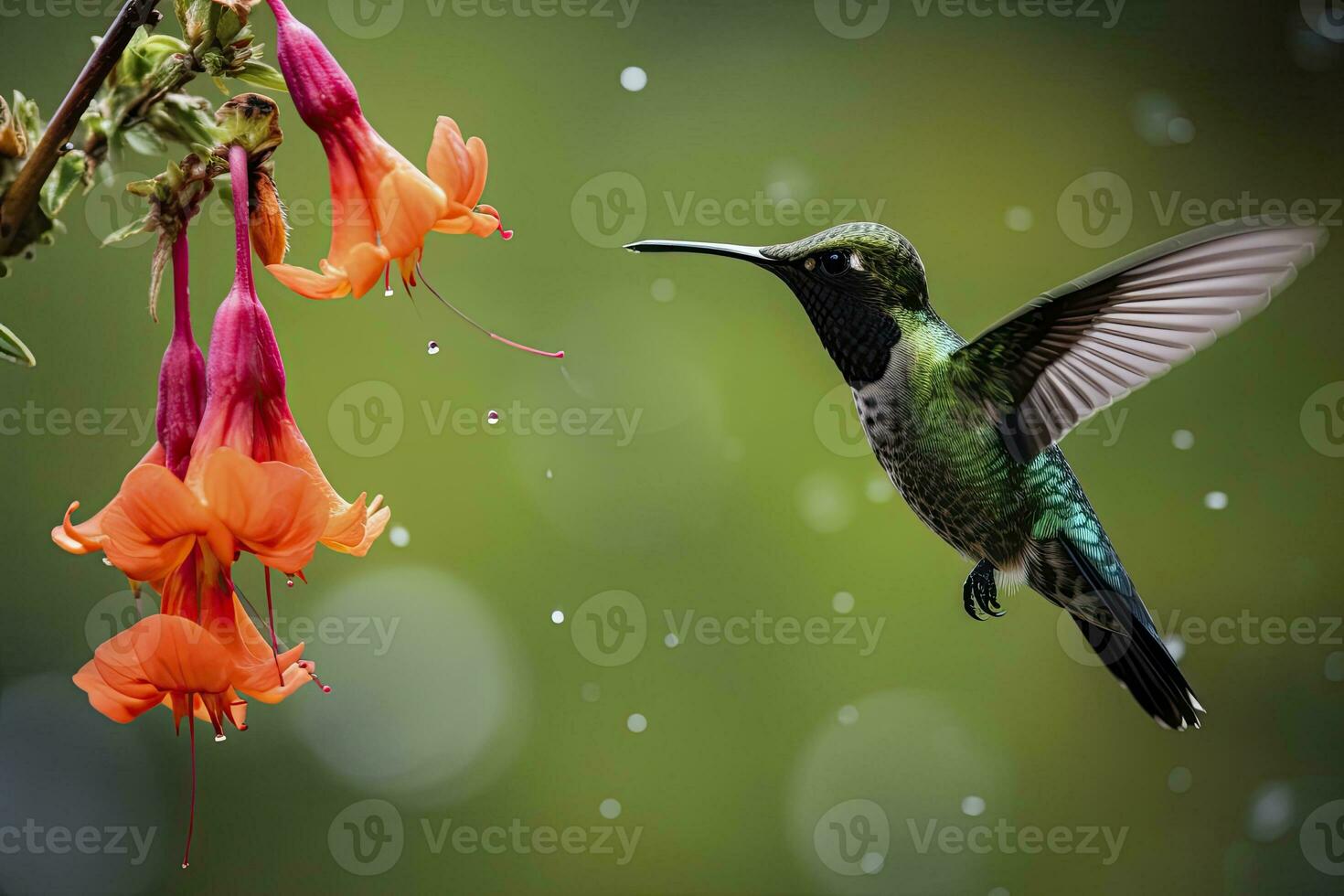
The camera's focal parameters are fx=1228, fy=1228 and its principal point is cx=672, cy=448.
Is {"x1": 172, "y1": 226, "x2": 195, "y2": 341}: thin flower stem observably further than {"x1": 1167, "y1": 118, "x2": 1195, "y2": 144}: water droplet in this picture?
No

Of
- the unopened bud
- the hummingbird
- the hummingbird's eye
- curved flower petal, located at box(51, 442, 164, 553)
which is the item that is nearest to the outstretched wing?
the hummingbird

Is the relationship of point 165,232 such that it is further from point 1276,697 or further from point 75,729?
point 1276,697

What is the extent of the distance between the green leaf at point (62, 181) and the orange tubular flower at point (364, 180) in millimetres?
130

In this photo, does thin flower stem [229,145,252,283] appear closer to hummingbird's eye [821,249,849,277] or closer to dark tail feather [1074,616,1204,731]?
hummingbird's eye [821,249,849,277]

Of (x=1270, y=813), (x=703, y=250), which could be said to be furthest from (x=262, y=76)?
(x=1270, y=813)

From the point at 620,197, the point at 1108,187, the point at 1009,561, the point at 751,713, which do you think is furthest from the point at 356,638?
the point at 1108,187

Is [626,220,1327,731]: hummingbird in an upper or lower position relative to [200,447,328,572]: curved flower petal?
upper

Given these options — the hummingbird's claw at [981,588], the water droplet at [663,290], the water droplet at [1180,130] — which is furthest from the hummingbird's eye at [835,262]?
the water droplet at [1180,130]

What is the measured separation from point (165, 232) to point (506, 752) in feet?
5.21

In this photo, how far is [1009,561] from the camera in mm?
1187

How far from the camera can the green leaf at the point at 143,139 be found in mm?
716

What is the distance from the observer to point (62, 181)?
711mm

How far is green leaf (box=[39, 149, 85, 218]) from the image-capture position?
2.30 feet

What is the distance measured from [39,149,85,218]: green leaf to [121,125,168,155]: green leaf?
0.10ft
